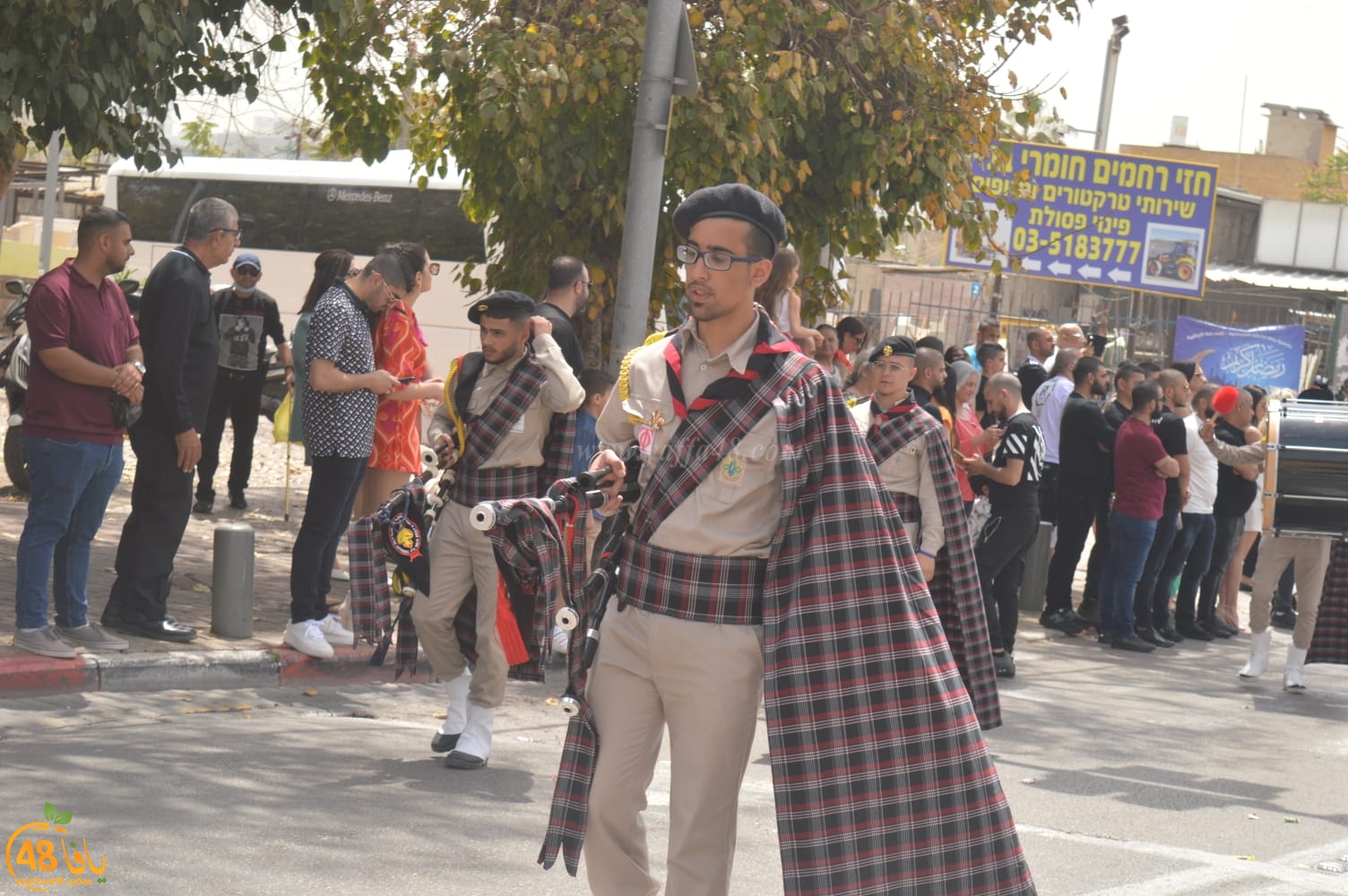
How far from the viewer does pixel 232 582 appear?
861 centimetres

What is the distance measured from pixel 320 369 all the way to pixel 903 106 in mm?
5260

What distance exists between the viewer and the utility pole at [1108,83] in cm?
2866

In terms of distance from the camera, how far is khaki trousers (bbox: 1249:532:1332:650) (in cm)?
1077

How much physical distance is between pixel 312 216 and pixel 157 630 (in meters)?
17.7

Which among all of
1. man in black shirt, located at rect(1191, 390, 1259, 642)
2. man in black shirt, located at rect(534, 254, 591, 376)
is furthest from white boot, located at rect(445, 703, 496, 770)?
man in black shirt, located at rect(1191, 390, 1259, 642)

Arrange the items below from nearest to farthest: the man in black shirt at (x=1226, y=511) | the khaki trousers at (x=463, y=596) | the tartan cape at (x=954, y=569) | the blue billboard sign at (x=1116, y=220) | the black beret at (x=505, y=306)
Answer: the khaki trousers at (x=463, y=596)
the black beret at (x=505, y=306)
the tartan cape at (x=954, y=569)
the man in black shirt at (x=1226, y=511)
the blue billboard sign at (x=1116, y=220)

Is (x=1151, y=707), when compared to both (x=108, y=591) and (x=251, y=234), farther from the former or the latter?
(x=251, y=234)

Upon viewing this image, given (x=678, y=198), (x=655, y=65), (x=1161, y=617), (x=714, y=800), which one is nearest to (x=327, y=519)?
(x=655, y=65)

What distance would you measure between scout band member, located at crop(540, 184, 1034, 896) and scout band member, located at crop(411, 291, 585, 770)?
248cm

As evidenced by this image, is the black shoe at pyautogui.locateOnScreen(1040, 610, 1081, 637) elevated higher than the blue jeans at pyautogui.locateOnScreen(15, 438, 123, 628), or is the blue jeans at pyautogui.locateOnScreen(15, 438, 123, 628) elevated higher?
the blue jeans at pyautogui.locateOnScreen(15, 438, 123, 628)

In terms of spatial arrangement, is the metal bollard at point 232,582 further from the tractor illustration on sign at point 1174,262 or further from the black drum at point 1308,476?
the tractor illustration on sign at point 1174,262

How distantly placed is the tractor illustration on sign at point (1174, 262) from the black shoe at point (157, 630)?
872 inches

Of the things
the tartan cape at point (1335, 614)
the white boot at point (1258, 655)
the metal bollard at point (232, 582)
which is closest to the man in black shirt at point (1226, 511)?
the white boot at point (1258, 655)

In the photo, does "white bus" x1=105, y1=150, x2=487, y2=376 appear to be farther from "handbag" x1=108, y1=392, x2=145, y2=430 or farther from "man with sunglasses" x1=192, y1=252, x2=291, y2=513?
"handbag" x1=108, y1=392, x2=145, y2=430
